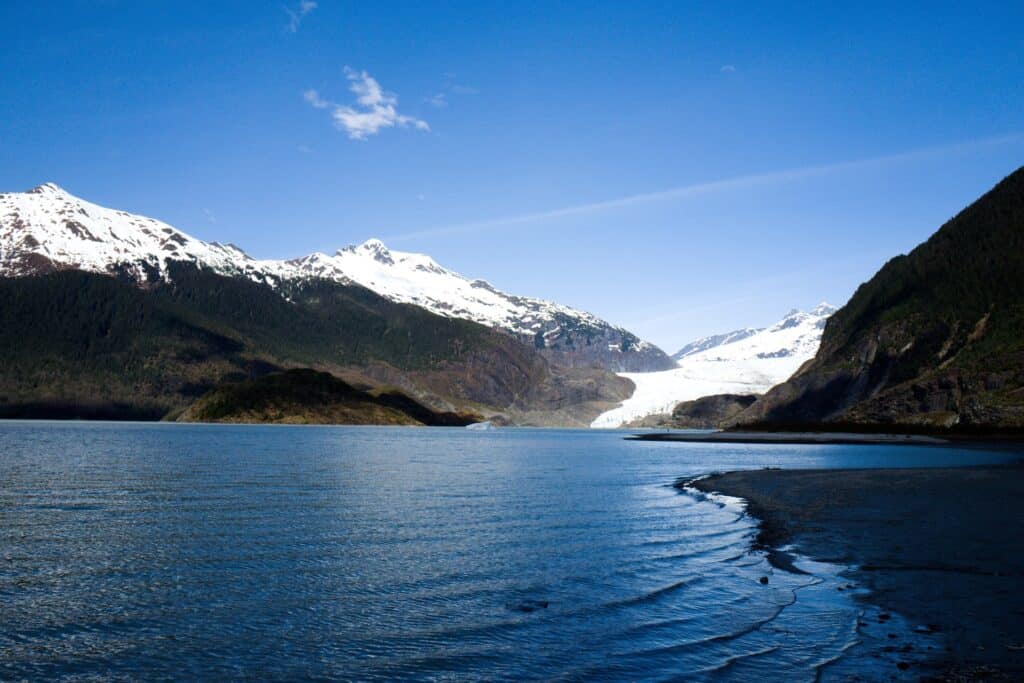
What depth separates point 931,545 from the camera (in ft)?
108

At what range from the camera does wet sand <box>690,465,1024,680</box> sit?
1917 cm

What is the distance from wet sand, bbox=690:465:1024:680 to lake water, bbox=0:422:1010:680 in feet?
5.85

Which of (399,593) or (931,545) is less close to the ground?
(931,545)

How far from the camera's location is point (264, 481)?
63.3 meters

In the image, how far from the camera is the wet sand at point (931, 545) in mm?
19172

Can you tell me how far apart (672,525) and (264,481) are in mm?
35851

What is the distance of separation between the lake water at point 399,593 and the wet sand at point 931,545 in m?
1.78

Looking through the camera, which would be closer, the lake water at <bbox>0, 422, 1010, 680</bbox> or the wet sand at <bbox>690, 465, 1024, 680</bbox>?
the lake water at <bbox>0, 422, 1010, 680</bbox>

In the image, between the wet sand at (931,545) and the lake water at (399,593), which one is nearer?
the lake water at (399,593)

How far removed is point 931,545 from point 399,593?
22.6m

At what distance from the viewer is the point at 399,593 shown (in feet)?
81.9

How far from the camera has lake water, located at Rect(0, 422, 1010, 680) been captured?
18.1 metres

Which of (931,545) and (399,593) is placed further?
(931,545)

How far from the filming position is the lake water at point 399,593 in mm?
18062
